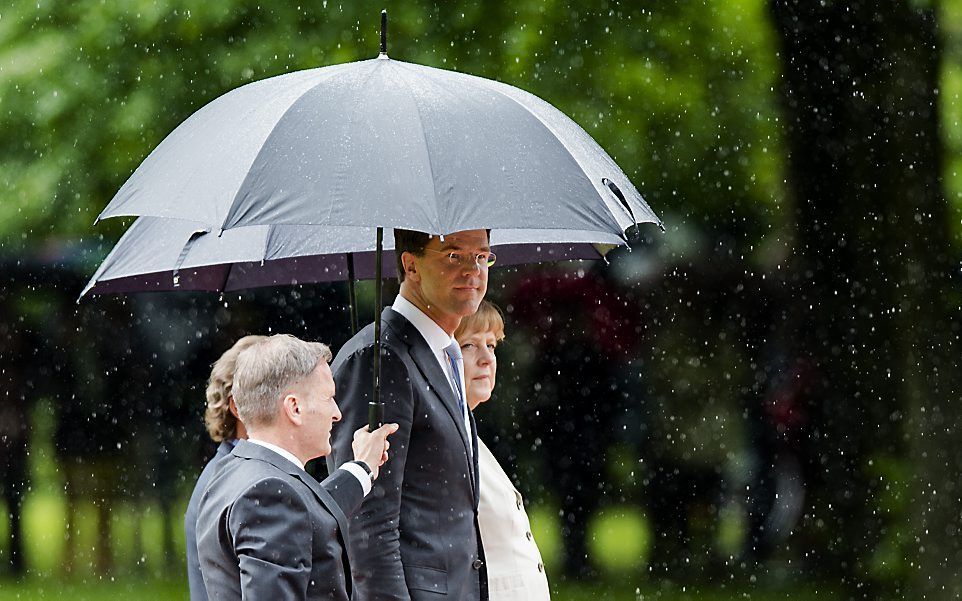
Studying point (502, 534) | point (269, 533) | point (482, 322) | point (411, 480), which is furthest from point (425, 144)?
point (502, 534)

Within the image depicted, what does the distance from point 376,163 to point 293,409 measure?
0.63 metres

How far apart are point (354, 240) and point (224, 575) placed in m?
1.51

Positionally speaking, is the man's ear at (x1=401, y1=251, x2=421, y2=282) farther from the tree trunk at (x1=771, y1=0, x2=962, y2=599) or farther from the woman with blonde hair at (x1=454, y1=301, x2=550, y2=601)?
the tree trunk at (x1=771, y1=0, x2=962, y2=599)

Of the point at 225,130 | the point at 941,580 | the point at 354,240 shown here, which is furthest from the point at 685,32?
the point at 225,130

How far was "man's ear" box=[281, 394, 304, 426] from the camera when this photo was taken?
3736 millimetres

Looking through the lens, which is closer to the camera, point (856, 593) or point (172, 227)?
point (172, 227)

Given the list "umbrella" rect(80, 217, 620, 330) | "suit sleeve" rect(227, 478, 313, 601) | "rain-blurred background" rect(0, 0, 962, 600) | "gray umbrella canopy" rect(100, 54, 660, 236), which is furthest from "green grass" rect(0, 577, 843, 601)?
"suit sleeve" rect(227, 478, 313, 601)

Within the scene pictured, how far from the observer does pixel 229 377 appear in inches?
197

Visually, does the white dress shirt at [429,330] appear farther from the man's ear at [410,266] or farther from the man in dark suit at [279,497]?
the man in dark suit at [279,497]

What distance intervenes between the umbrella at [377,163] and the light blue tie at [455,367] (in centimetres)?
32

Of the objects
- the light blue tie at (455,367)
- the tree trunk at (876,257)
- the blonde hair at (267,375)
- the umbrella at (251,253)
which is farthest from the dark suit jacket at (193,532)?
the tree trunk at (876,257)

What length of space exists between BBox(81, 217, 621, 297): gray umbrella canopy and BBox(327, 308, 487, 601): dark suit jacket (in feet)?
1.79

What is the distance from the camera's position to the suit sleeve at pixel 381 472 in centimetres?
403

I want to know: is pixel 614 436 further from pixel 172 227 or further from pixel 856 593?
pixel 172 227
